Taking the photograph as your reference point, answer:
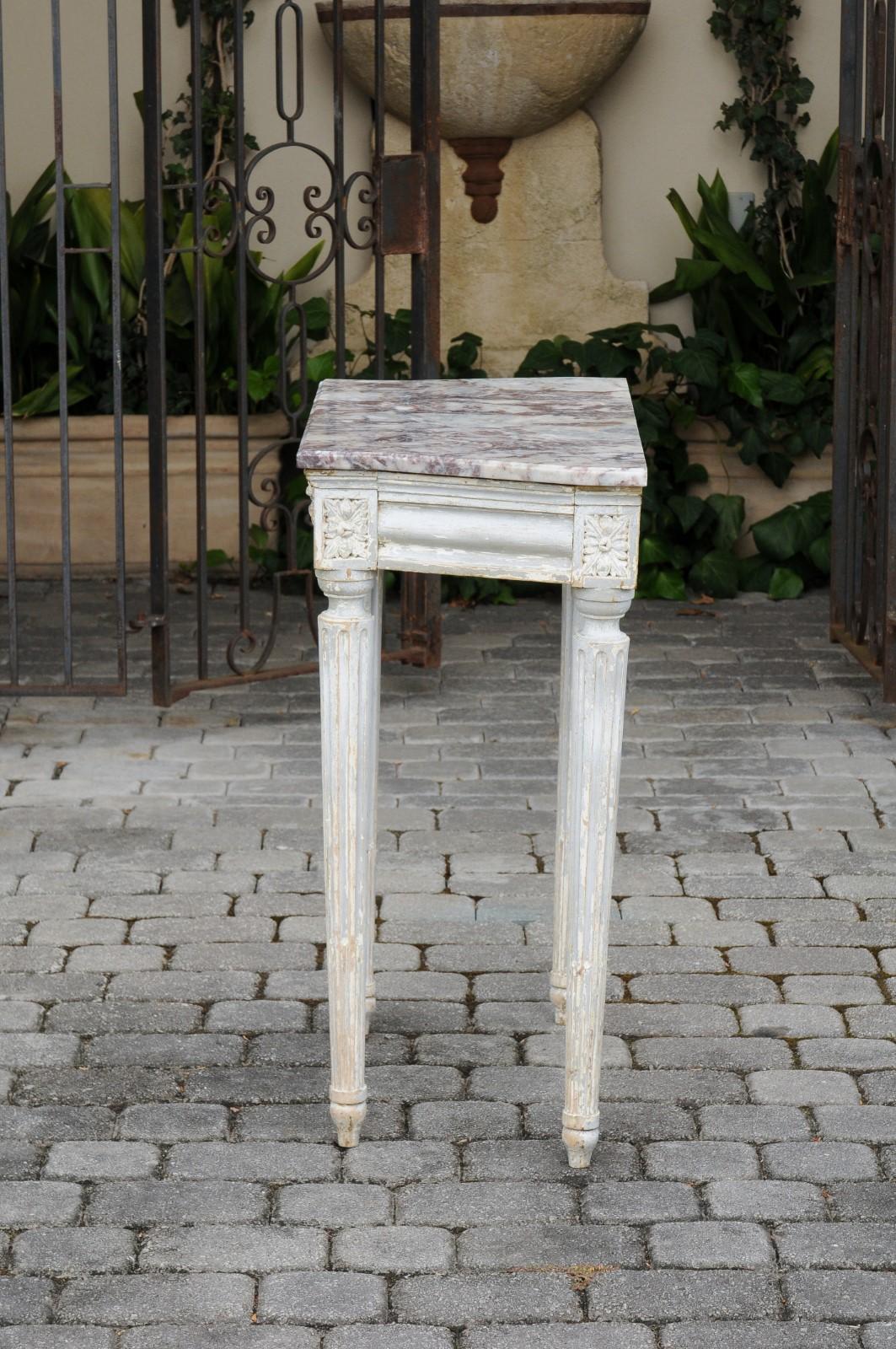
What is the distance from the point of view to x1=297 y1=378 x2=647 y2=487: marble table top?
102 inches

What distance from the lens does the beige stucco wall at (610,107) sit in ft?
23.3

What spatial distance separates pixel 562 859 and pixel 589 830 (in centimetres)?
48

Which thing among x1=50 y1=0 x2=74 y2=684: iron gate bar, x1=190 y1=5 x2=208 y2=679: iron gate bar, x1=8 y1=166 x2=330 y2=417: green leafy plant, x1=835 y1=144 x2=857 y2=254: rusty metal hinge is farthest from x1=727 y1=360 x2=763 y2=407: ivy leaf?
x1=50 y1=0 x2=74 y2=684: iron gate bar

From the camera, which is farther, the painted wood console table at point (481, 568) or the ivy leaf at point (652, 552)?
the ivy leaf at point (652, 552)

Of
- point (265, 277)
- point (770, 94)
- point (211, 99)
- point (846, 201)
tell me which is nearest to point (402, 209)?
point (265, 277)

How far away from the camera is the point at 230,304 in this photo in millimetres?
6801

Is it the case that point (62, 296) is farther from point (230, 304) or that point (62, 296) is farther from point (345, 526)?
point (345, 526)

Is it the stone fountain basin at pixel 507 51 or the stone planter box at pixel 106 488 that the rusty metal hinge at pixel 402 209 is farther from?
the stone planter box at pixel 106 488

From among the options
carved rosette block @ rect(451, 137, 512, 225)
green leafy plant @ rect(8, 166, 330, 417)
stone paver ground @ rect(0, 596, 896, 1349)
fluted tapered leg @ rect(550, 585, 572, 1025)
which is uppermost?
carved rosette block @ rect(451, 137, 512, 225)

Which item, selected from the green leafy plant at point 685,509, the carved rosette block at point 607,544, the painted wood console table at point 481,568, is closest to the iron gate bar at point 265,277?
the green leafy plant at point 685,509

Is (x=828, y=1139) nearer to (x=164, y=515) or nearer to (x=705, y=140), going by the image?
(x=164, y=515)

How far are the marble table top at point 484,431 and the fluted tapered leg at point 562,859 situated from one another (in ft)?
0.96

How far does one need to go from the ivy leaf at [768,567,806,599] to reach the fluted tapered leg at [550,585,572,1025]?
3.41 meters

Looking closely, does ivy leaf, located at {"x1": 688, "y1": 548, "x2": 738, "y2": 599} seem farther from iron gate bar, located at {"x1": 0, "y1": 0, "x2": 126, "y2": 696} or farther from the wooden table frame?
the wooden table frame
